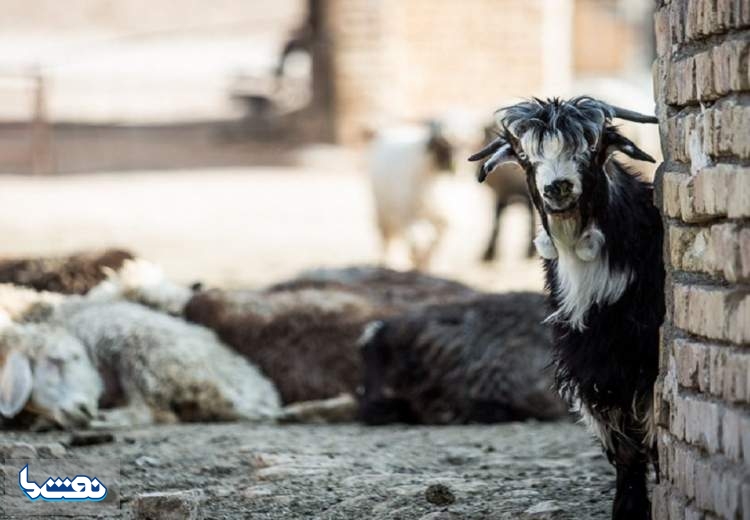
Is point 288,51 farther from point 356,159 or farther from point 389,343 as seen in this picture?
point 389,343

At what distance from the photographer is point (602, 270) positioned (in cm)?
497

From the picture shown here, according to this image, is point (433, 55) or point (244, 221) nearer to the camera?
point (244, 221)

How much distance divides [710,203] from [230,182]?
16846mm

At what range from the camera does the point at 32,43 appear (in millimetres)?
35719

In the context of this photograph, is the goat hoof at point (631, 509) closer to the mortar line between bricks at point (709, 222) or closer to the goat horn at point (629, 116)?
the mortar line between bricks at point (709, 222)

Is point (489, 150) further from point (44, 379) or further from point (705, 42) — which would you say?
point (44, 379)

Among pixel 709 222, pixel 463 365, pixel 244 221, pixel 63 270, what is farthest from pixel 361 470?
pixel 244 221

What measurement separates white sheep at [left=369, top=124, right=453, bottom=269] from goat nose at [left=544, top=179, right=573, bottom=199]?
908 centimetres

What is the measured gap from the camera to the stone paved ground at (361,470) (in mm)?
5250

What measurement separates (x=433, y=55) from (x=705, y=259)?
1848 cm

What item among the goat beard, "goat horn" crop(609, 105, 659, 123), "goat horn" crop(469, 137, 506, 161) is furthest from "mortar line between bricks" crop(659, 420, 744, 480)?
"goat horn" crop(469, 137, 506, 161)

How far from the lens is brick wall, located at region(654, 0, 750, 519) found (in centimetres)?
385

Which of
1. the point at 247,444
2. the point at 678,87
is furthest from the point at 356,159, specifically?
the point at 678,87

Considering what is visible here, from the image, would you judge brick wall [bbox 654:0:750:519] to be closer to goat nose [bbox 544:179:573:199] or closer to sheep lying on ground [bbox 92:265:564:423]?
goat nose [bbox 544:179:573:199]
